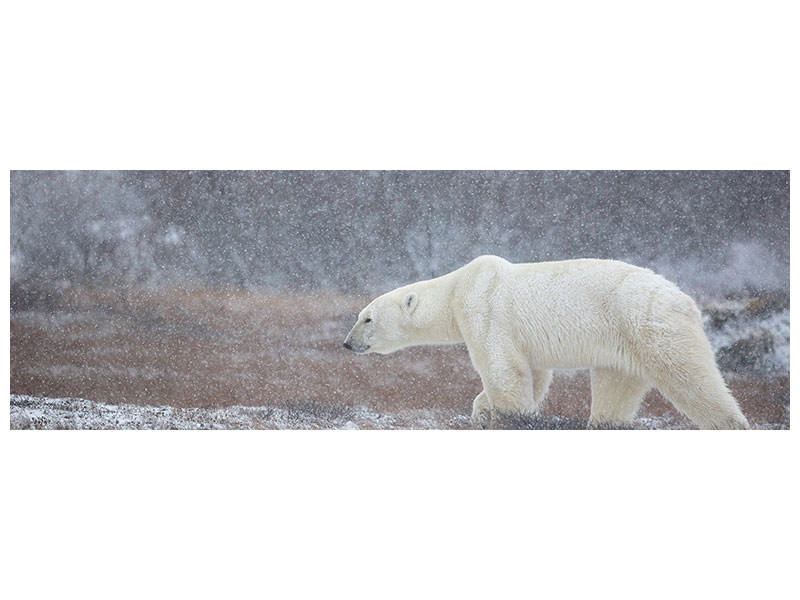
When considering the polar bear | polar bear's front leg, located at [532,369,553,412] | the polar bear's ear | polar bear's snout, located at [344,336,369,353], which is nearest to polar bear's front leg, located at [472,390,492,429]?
the polar bear

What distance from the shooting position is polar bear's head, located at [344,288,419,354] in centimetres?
706

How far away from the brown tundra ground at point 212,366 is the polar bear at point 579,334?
349 millimetres

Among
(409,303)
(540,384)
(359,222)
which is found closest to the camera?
(540,384)

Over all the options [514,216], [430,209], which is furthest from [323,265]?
[514,216]

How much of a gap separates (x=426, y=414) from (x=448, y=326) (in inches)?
25.0

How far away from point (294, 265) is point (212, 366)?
0.90m

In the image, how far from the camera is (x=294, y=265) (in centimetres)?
720

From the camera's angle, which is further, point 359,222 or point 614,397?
point 359,222

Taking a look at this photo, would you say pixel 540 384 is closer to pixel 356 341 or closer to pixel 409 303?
pixel 409 303

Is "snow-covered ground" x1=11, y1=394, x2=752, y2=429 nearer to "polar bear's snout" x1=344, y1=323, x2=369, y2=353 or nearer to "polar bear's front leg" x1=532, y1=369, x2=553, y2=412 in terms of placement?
"polar bear's front leg" x1=532, y1=369, x2=553, y2=412

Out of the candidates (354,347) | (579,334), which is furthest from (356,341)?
(579,334)

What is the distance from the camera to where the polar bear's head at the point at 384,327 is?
706 cm

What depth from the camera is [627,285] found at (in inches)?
262

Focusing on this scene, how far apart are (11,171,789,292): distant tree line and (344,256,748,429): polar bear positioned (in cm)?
31
